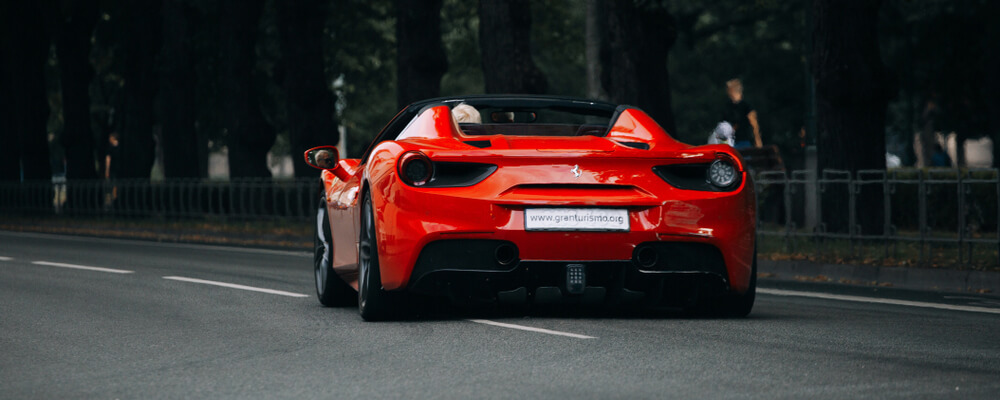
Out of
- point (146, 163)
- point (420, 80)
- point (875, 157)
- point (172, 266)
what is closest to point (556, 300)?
point (172, 266)

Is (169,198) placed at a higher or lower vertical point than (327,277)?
higher

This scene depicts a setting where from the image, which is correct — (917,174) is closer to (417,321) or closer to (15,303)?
(417,321)

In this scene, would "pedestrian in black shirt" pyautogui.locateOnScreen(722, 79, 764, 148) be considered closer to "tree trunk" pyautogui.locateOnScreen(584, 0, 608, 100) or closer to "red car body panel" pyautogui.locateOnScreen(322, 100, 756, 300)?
"tree trunk" pyautogui.locateOnScreen(584, 0, 608, 100)

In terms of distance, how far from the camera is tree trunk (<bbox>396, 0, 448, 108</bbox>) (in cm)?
2580

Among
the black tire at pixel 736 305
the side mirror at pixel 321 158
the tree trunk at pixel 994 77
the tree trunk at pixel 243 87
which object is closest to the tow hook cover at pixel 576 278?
the black tire at pixel 736 305

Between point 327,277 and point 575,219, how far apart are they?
2640mm

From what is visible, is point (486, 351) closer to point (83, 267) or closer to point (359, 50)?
point (83, 267)

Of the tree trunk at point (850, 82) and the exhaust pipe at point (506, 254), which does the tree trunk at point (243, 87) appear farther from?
the exhaust pipe at point (506, 254)

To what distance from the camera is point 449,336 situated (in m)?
8.46

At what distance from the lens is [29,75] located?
40344mm

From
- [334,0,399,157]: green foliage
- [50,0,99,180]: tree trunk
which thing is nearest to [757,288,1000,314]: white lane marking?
[334,0,399,157]: green foliage

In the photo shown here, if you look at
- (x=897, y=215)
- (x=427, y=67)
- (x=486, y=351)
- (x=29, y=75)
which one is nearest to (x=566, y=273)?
(x=486, y=351)

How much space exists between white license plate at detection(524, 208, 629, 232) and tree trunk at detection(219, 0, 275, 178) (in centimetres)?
2313

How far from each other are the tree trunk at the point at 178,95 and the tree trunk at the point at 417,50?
304 inches
